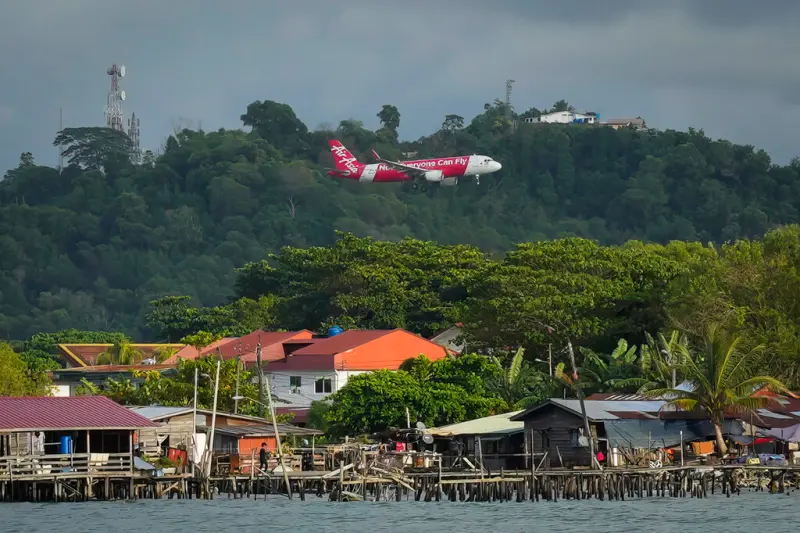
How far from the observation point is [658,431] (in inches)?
2176

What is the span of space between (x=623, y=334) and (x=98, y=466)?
3504 centimetres

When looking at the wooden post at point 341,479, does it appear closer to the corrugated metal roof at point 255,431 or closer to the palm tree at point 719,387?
the corrugated metal roof at point 255,431

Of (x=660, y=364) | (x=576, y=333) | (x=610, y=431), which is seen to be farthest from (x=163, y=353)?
(x=610, y=431)

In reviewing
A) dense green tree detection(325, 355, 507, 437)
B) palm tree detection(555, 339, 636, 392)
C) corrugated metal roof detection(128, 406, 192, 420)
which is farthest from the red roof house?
palm tree detection(555, 339, 636, 392)

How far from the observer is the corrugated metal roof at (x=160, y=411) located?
57.1m

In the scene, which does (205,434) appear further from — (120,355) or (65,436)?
(120,355)

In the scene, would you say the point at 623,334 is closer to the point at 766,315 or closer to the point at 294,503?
the point at 766,315

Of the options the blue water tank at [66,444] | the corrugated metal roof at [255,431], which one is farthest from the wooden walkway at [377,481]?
the corrugated metal roof at [255,431]

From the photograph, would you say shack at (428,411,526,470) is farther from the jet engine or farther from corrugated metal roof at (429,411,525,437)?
the jet engine

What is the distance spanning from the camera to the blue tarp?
54.3 metres

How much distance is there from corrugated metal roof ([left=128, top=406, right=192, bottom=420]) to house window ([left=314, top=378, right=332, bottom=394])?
70.4 feet

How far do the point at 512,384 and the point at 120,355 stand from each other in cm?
4464

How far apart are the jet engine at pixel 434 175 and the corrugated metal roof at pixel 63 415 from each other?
98.1m

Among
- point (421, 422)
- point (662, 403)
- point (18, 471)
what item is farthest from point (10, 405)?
point (662, 403)
